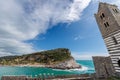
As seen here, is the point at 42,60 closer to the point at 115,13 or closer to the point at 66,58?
the point at 66,58

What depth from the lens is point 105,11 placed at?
65.4ft

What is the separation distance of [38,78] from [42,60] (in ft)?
318

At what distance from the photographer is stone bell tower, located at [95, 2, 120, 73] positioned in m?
17.6

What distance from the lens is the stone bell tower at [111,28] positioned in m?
17.6

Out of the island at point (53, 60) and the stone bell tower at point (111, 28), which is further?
the island at point (53, 60)

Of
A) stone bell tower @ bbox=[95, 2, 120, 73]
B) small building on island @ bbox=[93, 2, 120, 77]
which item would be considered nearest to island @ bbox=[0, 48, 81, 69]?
small building on island @ bbox=[93, 2, 120, 77]

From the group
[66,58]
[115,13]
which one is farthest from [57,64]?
[115,13]

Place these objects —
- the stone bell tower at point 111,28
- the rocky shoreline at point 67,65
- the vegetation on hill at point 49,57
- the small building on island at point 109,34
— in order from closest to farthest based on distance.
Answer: the stone bell tower at point 111,28, the small building on island at point 109,34, the rocky shoreline at point 67,65, the vegetation on hill at point 49,57

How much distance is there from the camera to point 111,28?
61.2ft

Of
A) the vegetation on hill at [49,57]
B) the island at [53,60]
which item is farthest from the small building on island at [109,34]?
the vegetation on hill at [49,57]

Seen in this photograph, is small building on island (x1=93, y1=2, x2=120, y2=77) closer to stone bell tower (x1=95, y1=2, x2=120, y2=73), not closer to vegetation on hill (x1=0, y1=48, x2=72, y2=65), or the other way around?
→ stone bell tower (x1=95, y1=2, x2=120, y2=73)

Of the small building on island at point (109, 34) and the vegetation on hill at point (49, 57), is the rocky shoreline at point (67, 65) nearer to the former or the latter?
the vegetation on hill at point (49, 57)

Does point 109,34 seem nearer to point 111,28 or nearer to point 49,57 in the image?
point 111,28

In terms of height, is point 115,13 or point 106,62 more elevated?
point 115,13
